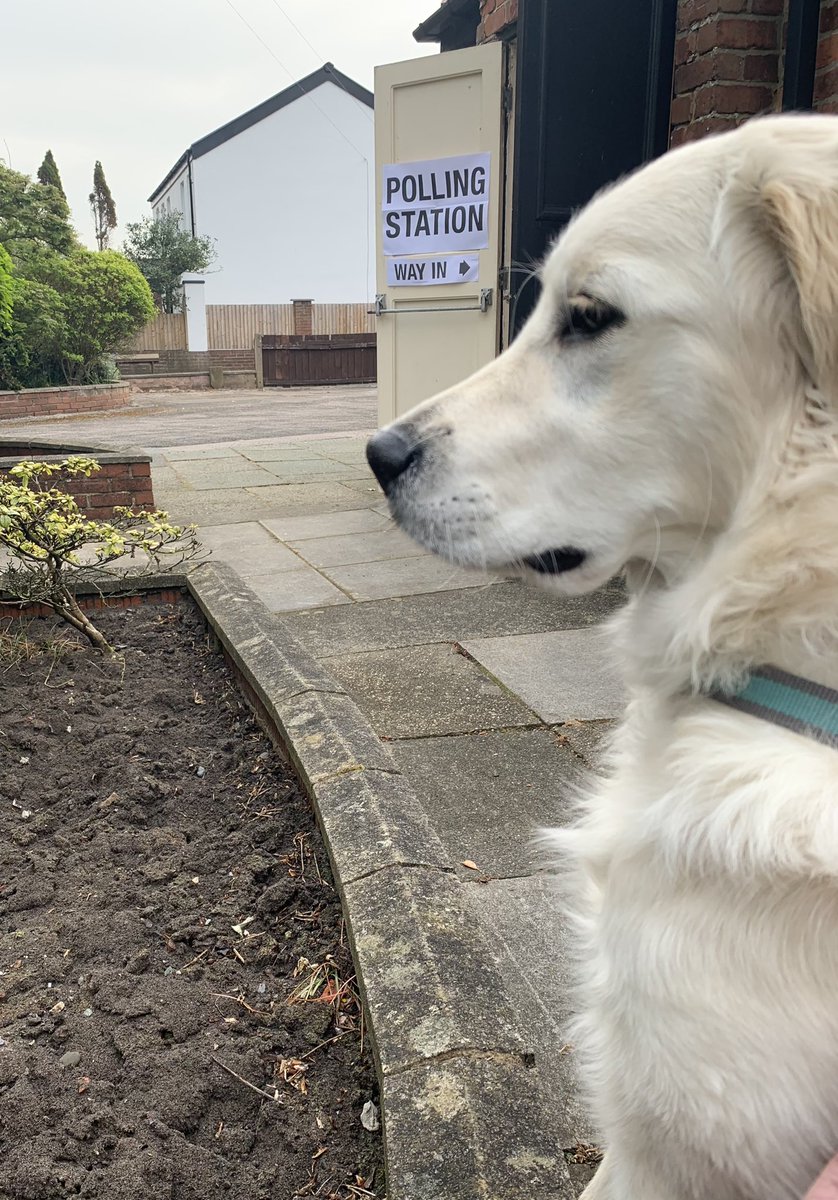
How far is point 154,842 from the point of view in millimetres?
2529

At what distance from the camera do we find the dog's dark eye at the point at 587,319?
133 centimetres

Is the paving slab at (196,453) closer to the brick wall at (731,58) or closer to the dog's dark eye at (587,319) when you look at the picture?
the brick wall at (731,58)

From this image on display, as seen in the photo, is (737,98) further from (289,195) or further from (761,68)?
(289,195)

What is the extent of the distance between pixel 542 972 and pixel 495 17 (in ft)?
19.8

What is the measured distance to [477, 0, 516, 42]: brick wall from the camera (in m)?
5.68

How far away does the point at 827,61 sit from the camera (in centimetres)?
428

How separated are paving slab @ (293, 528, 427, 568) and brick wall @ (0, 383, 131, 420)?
12161mm

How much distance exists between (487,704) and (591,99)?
3.52 m

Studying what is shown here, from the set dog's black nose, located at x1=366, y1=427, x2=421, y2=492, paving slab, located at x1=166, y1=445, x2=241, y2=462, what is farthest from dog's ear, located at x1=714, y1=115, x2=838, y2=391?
paving slab, located at x1=166, y1=445, x2=241, y2=462

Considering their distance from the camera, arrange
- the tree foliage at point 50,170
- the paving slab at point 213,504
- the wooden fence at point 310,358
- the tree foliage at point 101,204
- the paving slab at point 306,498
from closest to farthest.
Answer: the paving slab at point 213,504
the paving slab at point 306,498
the wooden fence at point 310,358
the tree foliage at point 50,170
the tree foliage at point 101,204

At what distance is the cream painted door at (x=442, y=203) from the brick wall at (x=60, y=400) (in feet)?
38.2

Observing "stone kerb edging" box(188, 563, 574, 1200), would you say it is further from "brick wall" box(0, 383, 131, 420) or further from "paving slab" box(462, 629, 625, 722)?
"brick wall" box(0, 383, 131, 420)

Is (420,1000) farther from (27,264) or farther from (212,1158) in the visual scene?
(27,264)

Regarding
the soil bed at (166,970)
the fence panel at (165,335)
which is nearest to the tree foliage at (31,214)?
the fence panel at (165,335)
